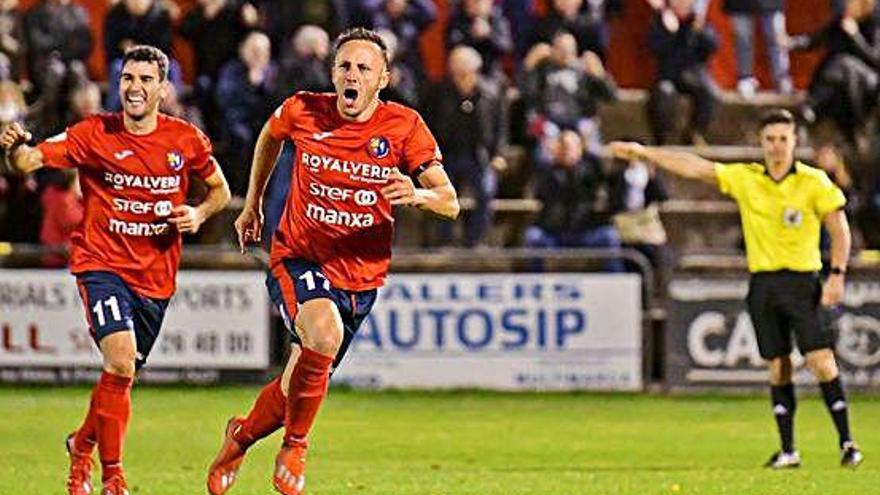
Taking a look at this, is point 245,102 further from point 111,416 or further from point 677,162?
point 111,416

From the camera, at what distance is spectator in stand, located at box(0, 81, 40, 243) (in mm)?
22766

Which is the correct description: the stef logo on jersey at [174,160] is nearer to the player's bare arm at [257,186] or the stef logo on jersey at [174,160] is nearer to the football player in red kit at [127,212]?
the football player in red kit at [127,212]

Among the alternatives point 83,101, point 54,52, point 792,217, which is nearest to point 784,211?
point 792,217

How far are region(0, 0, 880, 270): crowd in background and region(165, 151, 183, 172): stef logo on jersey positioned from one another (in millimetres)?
8892

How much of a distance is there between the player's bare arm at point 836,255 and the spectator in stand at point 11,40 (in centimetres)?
1144

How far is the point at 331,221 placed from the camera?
11836 mm

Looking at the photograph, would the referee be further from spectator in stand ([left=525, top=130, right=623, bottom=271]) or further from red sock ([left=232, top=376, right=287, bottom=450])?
spectator in stand ([left=525, top=130, right=623, bottom=271])

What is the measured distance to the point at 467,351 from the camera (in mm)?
21953

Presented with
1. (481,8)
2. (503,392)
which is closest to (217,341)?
(503,392)

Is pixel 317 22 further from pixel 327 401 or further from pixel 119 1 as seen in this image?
pixel 327 401

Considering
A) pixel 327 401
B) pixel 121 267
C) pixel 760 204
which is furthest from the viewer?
pixel 327 401

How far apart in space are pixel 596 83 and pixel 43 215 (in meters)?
5.77

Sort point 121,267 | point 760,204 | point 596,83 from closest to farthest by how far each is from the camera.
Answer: point 121,267
point 760,204
point 596,83

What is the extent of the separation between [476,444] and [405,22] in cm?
773
